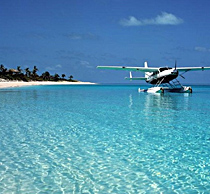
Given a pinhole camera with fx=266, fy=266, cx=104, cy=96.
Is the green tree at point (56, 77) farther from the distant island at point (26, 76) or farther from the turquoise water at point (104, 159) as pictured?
the turquoise water at point (104, 159)

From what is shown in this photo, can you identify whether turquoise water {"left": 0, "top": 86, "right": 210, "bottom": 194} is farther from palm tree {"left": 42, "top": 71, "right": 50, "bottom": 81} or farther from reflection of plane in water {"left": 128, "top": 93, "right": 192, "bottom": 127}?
palm tree {"left": 42, "top": 71, "right": 50, "bottom": 81}

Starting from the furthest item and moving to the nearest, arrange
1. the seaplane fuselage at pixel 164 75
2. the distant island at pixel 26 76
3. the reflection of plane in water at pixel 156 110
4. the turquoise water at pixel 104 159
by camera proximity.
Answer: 1. the distant island at pixel 26 76
2. the seaplane fuselage at pixel 164 75
3. the reflection of plane in water at pixel 156 110
4. the turquoise water at pixel 104 159

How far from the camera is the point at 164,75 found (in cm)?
2709

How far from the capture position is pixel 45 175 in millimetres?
4113

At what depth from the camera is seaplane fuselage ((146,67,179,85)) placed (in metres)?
26.2

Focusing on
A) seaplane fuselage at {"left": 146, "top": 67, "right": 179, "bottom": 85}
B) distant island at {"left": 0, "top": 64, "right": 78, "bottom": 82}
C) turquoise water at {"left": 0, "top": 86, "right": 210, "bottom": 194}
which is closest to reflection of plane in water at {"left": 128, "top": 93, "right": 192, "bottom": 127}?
turquoise water at {"left": 0, "top": 86, "right": 210, "bottom": 194}

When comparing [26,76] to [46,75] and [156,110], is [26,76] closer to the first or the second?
[46,75]

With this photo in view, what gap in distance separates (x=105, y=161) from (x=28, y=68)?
114m

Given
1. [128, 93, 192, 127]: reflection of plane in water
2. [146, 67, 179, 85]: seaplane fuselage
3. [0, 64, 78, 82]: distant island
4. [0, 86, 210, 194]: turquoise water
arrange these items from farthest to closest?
[0, 64, 78, 82]: distant island, [146, 67, 179, 85]: seaplane fuselage, [128, 93, 192, 127]: reflection of plane in water, [0, 86, 210, 194]: turquoise water

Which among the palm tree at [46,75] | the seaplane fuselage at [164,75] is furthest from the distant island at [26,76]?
the seaplane fuselage at [164,75]

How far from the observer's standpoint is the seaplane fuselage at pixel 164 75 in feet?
86.0

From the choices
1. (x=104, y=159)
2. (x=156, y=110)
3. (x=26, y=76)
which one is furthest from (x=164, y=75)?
(x=26, y=76)

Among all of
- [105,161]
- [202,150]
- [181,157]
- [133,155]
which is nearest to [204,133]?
[202,150]

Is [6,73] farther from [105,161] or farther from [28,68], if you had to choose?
[105,161]
